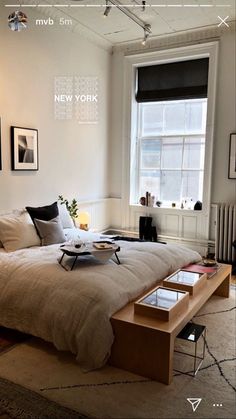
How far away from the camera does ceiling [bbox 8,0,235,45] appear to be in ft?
13.3

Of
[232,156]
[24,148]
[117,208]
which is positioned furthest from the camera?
[117,208]

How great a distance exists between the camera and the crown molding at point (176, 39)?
4.76 metres

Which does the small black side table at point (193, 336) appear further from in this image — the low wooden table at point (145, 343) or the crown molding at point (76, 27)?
the crown molding at point (76, 27)

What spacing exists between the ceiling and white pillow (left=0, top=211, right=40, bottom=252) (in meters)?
2.44

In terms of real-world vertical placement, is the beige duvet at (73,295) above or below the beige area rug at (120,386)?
above

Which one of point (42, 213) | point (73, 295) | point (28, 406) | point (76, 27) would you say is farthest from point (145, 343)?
point (76, 27)

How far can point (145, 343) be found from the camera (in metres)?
2.15

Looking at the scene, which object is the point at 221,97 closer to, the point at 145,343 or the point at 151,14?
the point at 151,14

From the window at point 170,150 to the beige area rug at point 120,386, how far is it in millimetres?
3146

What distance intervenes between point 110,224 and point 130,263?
123 inches

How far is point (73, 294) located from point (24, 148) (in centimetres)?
224

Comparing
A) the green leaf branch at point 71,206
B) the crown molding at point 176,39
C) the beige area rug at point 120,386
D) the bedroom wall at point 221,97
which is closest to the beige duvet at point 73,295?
the beige area rug at point 120,386

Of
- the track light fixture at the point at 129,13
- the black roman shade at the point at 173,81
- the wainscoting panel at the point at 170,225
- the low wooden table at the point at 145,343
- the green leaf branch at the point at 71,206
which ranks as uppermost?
the track light fixture at the point at 129,13

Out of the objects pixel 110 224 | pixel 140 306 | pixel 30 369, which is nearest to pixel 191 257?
pixel 140 306
